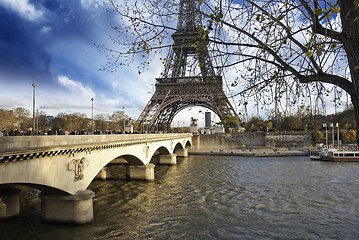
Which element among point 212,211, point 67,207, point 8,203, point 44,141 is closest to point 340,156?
point 212,211

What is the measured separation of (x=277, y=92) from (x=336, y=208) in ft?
39.8

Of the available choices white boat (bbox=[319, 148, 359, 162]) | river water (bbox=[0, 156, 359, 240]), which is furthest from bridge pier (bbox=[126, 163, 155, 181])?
white boat (bbox=[319, 148, 359, 162])

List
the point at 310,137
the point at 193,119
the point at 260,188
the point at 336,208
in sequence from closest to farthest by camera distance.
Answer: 1. the point at 336,208
2. the point at 260,188
3. the point at 310,137
4. the point at 193,119

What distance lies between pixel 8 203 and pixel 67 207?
367cm

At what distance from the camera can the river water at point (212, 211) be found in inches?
428

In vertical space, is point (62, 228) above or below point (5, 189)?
below

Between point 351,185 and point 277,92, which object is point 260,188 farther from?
point 277,92

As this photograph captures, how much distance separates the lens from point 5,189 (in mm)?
12477

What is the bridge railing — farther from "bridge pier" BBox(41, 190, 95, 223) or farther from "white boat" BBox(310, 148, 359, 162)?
"white boat" BBox(310, 148, 359, 162)

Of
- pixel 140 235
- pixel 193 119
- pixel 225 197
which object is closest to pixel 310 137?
pixel 193 119


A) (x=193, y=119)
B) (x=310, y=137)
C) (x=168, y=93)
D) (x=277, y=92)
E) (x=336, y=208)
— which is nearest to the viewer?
(x=277, y=92)

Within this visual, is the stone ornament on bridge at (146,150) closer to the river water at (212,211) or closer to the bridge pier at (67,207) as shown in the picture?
the river water at (212,211)

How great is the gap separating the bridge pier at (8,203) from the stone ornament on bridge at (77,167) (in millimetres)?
3606

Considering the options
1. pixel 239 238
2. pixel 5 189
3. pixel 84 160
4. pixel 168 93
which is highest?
pixel 168 93
